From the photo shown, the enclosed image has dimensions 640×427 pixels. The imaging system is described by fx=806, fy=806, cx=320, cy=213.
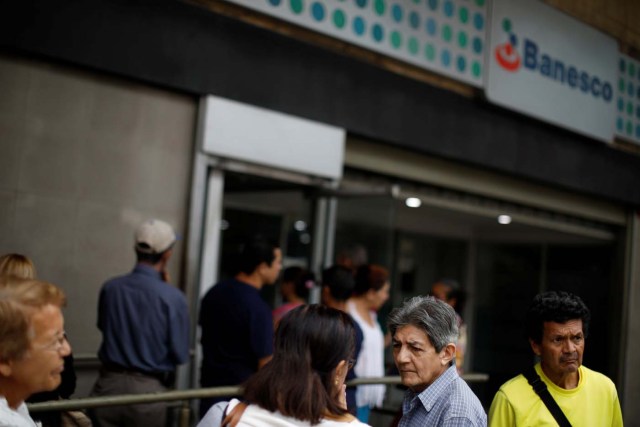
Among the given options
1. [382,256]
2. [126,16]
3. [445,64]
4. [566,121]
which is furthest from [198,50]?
[566,121]

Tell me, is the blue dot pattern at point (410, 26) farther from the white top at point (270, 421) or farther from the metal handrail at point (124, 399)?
the white top at point (270, 421)

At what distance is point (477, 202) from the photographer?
9.45m

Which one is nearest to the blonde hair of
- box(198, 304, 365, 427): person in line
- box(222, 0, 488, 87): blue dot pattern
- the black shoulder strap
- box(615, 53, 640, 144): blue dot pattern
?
box(198, 304, 365, 427): person in line

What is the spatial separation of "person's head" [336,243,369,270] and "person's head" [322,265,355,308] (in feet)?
5.15

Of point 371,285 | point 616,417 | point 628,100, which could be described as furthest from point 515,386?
point 628,100

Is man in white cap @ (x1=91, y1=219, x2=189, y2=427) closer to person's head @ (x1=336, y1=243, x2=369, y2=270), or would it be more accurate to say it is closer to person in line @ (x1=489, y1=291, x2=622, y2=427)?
person in line @ (x1=489, y1=291, x2=622, y2=427)

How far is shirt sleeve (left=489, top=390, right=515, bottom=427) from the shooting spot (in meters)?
3.05

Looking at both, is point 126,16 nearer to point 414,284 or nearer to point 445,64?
point 445,64

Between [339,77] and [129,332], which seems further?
[339,77]

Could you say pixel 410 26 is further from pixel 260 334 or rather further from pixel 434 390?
pixel 434 390

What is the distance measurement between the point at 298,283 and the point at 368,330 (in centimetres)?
67

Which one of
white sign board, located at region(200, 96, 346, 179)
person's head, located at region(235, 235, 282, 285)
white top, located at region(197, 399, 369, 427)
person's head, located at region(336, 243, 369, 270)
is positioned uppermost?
white sign board, located at region(200, 96, 346, 179)

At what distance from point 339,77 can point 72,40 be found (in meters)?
2.61

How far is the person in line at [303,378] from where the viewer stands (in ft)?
6.75
